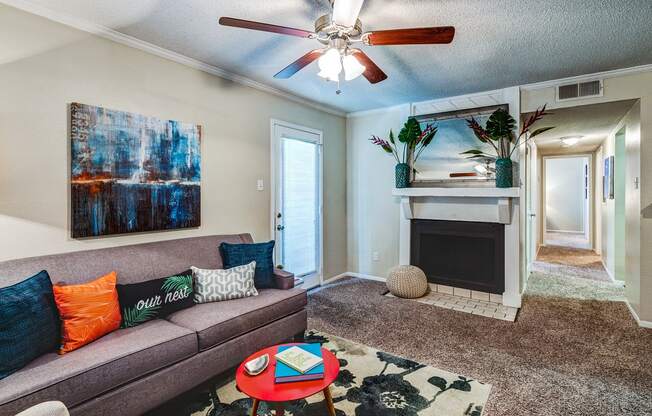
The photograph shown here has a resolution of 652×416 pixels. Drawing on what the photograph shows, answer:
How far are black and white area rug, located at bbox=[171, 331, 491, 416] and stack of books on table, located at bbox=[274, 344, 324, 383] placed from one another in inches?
16.1

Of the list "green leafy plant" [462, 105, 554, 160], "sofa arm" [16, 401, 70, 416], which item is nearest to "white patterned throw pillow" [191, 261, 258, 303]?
"sofa arm" [16, 401, 70, 416]

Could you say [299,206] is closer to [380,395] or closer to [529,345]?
[380,395]

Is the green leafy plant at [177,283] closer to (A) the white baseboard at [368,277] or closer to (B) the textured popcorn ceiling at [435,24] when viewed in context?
(B) the textured popcorn ceiling at [435,24]

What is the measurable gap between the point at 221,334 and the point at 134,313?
550 millimetres

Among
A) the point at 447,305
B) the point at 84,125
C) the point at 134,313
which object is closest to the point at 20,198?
the point at 84,125

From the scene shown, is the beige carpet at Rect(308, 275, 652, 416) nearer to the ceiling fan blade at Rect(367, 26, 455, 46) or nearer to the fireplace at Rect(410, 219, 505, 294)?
the fireplace at Rect(410, 219, 505, 294)

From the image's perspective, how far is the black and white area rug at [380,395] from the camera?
6.33 feet

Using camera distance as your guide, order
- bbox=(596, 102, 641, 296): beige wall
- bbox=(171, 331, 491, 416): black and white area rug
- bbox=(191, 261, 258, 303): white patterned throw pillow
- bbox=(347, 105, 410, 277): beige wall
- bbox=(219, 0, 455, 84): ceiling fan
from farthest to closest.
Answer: bbox=(347, 105, 410, 277): beige wall, bbox=(596, 102, 641, 296): beige wall, bbox=(191, 261, 258, 303): white patterned throw pillow, bbox=(171, 331, 491, 416): black and white area rug, bbox=(219, 0, 455, 84): ceiling fan

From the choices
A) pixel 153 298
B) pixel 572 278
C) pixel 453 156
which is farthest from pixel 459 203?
pixel 153 298

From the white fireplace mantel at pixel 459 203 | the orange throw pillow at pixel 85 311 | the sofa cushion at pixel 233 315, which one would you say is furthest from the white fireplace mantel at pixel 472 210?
the orange throw pillow at pixel 85 311

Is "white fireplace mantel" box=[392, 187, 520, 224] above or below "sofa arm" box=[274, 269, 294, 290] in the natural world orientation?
above

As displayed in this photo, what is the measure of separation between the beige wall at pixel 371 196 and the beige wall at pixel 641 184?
2.14 m

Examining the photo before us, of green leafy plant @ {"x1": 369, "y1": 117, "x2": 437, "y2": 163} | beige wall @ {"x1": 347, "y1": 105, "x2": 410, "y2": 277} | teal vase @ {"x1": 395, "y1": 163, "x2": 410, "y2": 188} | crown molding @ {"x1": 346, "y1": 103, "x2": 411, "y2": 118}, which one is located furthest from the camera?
beige wall @ {"x1": 347, "y1": 105, "x2": 410, "y2": 277}

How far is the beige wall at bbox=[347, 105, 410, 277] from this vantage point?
4.63m
